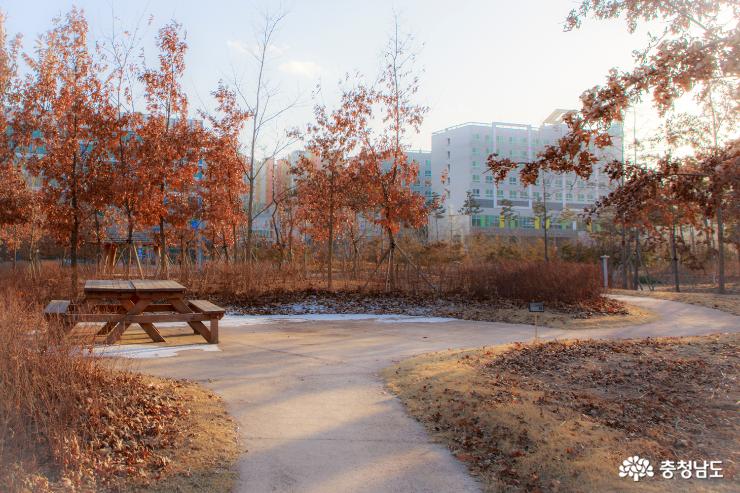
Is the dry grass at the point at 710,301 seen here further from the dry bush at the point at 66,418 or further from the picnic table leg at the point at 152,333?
the dry bush at the point at 66,418

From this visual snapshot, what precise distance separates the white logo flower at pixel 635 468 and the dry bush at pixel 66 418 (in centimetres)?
318

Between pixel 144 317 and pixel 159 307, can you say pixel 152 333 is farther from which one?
pixel 159 307

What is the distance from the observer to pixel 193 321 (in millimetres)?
10047

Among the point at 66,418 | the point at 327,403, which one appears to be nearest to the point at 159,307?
the point at 327,403

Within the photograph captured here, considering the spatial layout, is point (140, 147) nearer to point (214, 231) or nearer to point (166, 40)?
point (166, 40)

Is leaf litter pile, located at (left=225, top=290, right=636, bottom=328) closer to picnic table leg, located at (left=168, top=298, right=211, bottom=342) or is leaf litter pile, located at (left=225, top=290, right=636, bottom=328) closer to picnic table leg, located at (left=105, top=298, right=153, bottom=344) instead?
picnic table leg, located at (left=168, top=298, right=211, bottom=342)

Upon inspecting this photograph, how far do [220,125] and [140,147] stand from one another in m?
4.09

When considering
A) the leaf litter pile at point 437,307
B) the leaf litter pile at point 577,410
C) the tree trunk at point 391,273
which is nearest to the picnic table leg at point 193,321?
the leaf litter pile at point 577,410

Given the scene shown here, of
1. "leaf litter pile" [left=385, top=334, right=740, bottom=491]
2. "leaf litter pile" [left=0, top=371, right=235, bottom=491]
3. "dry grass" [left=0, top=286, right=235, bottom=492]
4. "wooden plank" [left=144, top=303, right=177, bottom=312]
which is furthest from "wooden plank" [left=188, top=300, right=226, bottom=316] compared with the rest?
"dry grass" [left=0, top=286, right=235, bottom=492]

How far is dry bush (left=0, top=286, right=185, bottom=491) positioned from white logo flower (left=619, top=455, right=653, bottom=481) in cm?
318

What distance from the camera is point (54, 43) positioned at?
15.6 meters

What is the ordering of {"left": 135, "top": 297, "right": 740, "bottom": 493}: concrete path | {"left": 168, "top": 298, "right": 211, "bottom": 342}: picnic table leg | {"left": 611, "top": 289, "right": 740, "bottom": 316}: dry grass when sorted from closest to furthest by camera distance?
1. {"left": 135, "top": 297, "right": 740, "bottom": 493}: concrete path
2. {"left": 168, "top": 298, "right": 211, "bottom": 342}: picnic table leg
3. {"left": 611, "top": 289, "right": 740, "bottom": 316}: dry grass

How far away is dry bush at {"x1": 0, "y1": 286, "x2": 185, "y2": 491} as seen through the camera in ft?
13.1

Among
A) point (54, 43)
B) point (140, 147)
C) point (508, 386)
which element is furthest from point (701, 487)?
point (54, 43)
